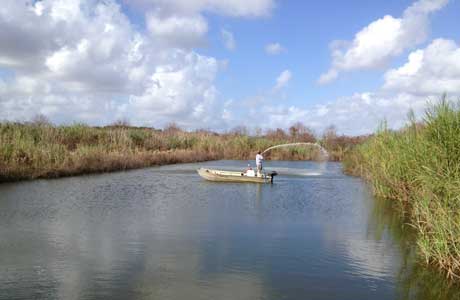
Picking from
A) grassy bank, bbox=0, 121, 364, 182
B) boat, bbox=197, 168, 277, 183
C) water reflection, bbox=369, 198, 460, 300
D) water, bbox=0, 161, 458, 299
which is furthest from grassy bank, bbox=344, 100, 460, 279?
grassy bank, bbox=0, 121, 364, 182

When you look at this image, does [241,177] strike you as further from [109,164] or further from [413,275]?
[413,275]

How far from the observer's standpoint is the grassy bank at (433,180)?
809 centimetres

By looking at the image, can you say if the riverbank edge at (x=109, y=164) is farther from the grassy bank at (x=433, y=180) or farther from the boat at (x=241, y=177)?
the grassy bank at (x=433, y=180)

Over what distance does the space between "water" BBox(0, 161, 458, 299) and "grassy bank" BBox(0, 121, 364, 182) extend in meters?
4.83

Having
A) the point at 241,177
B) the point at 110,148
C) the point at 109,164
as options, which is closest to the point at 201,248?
the point at 241,177

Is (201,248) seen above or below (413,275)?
above

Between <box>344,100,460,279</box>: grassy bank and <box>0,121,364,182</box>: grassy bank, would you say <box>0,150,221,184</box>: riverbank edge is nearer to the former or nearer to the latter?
<box>0,121,364,182</box>: grassy bank

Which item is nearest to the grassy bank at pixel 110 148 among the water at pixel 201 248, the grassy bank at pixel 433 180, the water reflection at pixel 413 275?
the water at pixel 201 248

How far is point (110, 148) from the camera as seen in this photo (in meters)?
33.2

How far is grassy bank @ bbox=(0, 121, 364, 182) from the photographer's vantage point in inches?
898

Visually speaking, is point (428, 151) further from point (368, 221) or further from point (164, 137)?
point (164, 137)

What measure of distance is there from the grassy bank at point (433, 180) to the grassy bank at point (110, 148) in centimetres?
1669

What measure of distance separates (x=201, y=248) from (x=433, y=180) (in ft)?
17.3

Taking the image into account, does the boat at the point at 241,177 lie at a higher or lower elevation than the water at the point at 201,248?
higher
